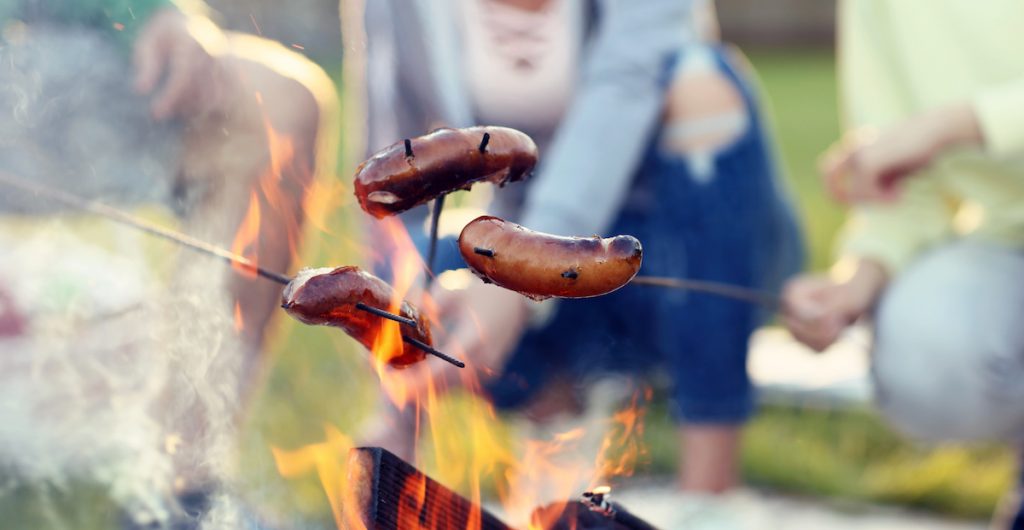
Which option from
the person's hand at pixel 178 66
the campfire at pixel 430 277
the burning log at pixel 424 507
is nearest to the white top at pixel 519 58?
the person's hand at pixel 178 66

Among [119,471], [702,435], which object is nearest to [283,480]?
[119,471]

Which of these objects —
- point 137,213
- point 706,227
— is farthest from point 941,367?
point 137,213

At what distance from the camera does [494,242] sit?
1071 millimetres

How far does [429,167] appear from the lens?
1.11 m

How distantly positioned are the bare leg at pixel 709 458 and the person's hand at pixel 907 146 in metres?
0.48

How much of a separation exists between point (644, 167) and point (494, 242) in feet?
3.81

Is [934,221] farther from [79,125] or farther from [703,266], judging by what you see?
[79,125]

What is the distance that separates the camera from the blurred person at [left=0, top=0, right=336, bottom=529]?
1.82 m

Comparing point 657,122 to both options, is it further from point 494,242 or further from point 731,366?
point 494,242

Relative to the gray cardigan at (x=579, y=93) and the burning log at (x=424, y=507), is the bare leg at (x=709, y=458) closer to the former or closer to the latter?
the gray cardigan at (x=579, y=93)

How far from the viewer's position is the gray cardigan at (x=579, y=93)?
2.01 metres

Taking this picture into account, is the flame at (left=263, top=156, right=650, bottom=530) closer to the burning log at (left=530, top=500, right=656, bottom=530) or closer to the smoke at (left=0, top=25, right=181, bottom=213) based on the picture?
the burning log at (left=530, top=500, right=656, bottom=530)

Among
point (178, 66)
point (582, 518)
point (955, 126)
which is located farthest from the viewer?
point (955, 126)

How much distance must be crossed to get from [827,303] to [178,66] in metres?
1.10
